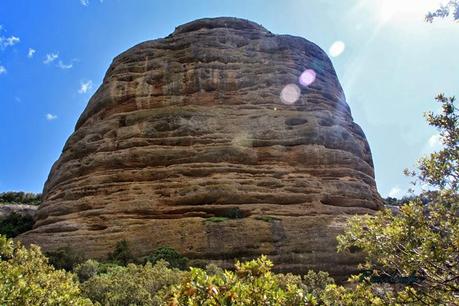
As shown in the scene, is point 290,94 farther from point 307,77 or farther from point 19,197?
point 19,197

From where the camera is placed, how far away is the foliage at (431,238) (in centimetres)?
705

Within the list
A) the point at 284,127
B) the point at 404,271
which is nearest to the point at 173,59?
the point at 284,127

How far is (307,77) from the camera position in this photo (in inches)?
1655

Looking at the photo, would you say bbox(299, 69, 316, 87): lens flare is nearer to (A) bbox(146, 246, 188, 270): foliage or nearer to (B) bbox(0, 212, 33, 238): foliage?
(A) bbox(146, 246, 188, 270): foliage

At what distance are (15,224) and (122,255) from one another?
17.1m

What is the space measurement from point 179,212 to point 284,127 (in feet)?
37.5

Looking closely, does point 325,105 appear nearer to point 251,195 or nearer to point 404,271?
point 251,195

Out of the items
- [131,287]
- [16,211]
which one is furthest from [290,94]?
[131,287]

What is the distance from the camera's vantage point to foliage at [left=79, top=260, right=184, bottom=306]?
14.0m

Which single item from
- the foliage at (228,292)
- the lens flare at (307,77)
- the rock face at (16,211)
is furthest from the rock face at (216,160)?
the foliage at (228,292)

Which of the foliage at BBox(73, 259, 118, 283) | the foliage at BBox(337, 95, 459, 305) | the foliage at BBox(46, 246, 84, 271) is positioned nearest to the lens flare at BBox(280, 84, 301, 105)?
the foliage at BBox(46, 246, 84, 271)

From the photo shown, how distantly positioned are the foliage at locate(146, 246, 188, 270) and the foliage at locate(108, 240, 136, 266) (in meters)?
1.17

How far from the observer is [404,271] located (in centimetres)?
805

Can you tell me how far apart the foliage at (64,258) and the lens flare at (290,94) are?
2177cm
